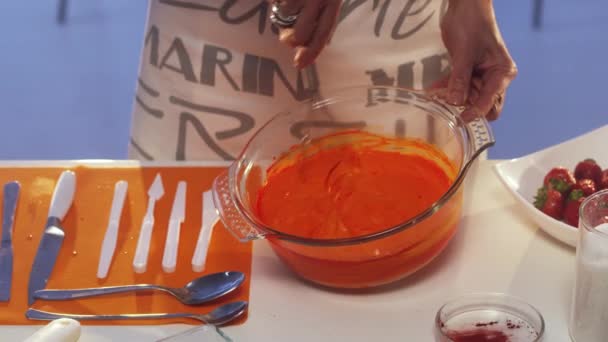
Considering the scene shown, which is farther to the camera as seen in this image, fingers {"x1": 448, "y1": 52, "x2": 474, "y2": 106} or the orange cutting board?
fingers {"x1": 448, "y1": 52, "x2": 474, "y2": 106}

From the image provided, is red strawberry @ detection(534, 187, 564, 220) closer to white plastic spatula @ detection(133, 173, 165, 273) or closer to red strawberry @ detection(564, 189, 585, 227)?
red strawberry @ detection(564, 189, 585, 227)

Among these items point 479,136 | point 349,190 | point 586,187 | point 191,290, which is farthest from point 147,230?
point 586,187

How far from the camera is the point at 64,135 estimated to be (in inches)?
104

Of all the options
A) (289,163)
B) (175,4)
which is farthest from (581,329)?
(175,4)

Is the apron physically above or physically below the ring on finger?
below

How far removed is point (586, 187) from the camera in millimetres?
987

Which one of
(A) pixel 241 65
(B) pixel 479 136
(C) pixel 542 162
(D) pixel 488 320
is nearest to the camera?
(D) pixel 488 320

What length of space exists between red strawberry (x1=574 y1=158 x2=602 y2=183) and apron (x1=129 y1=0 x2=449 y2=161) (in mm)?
307

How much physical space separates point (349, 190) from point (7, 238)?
1.37ft

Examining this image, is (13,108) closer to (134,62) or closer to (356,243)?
(134,62)

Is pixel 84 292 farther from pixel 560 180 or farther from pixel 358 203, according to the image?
pixel 560 180

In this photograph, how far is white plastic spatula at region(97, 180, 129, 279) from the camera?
100cm

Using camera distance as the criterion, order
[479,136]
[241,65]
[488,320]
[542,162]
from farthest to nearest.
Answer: [241,65] < [542,162] < [479,136] < [488,320]

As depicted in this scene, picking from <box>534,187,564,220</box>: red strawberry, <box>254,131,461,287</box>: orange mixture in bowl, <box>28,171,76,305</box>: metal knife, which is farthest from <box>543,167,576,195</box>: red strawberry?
<box>28,171,76,305</box>: metal knife
